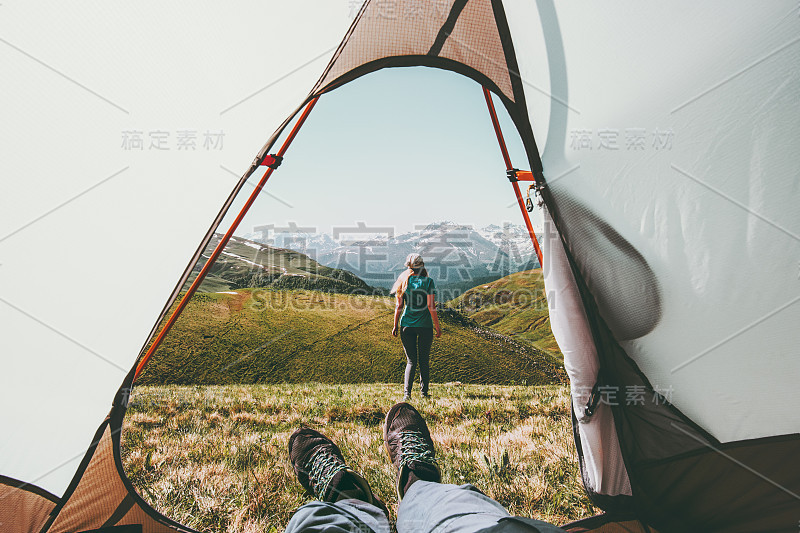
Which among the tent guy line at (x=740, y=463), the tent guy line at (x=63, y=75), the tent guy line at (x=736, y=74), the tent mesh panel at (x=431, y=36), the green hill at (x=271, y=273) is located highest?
the green hill at (x=271, y=273)

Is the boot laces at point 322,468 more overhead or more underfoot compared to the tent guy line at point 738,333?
more underfoot

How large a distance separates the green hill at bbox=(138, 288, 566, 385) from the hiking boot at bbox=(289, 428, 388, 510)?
244 inches

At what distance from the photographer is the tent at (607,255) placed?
4.95 ft

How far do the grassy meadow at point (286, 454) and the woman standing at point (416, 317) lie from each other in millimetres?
424

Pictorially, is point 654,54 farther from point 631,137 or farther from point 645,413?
point 645,413

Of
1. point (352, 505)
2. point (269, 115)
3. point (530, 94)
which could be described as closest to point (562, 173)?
point (530, 94)

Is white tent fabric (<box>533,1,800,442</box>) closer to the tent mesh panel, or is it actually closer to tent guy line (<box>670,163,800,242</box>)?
tent guy line (<box>670,163,800,242</box>)

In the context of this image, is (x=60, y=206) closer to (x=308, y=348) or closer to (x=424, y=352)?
(x=424, y=352)

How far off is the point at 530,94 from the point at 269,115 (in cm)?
135

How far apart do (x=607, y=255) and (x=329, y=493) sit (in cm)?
170

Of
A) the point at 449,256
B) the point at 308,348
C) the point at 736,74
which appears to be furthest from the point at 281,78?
the point at 449,256

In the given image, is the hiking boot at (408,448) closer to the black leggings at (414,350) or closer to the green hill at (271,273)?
the black leggings at (414,350)

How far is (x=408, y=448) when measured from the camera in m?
2.14

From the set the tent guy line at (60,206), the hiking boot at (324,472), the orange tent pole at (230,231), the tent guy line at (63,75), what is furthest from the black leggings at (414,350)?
the tent guy line at (63,75)
